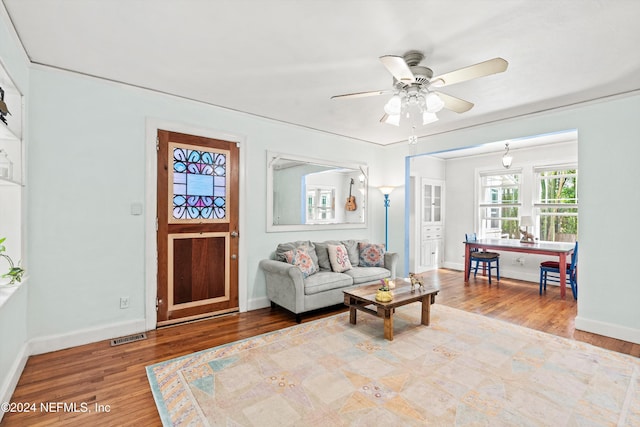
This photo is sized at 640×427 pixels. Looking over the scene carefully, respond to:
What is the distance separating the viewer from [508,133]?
166 inches

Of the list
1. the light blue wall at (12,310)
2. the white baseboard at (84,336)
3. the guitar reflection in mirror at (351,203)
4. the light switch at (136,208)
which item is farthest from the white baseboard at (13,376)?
the guitar reflection in mirror at (351,203)

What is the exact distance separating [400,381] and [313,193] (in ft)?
10.0

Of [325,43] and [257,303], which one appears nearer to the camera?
[325,43]

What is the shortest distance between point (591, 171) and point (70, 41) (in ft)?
Answer: 17.2

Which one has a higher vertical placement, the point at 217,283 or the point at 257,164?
the point at 257,164

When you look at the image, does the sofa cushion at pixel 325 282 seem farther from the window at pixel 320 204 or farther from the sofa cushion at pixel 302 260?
the window at pixel 320 204

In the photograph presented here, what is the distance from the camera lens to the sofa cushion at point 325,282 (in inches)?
145

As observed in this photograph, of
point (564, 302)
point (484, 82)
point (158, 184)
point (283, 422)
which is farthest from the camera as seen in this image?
point (564, 302)

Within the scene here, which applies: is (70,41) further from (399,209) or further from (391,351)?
(399,209)

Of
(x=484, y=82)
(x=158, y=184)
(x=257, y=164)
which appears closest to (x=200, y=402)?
(x=158, y=184)

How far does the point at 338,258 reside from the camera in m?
4.36

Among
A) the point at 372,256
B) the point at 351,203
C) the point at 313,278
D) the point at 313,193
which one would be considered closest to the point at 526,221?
the point at 372,256

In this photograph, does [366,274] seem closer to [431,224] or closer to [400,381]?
[400,381]

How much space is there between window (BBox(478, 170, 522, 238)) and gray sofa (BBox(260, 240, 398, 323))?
3.18 metres
